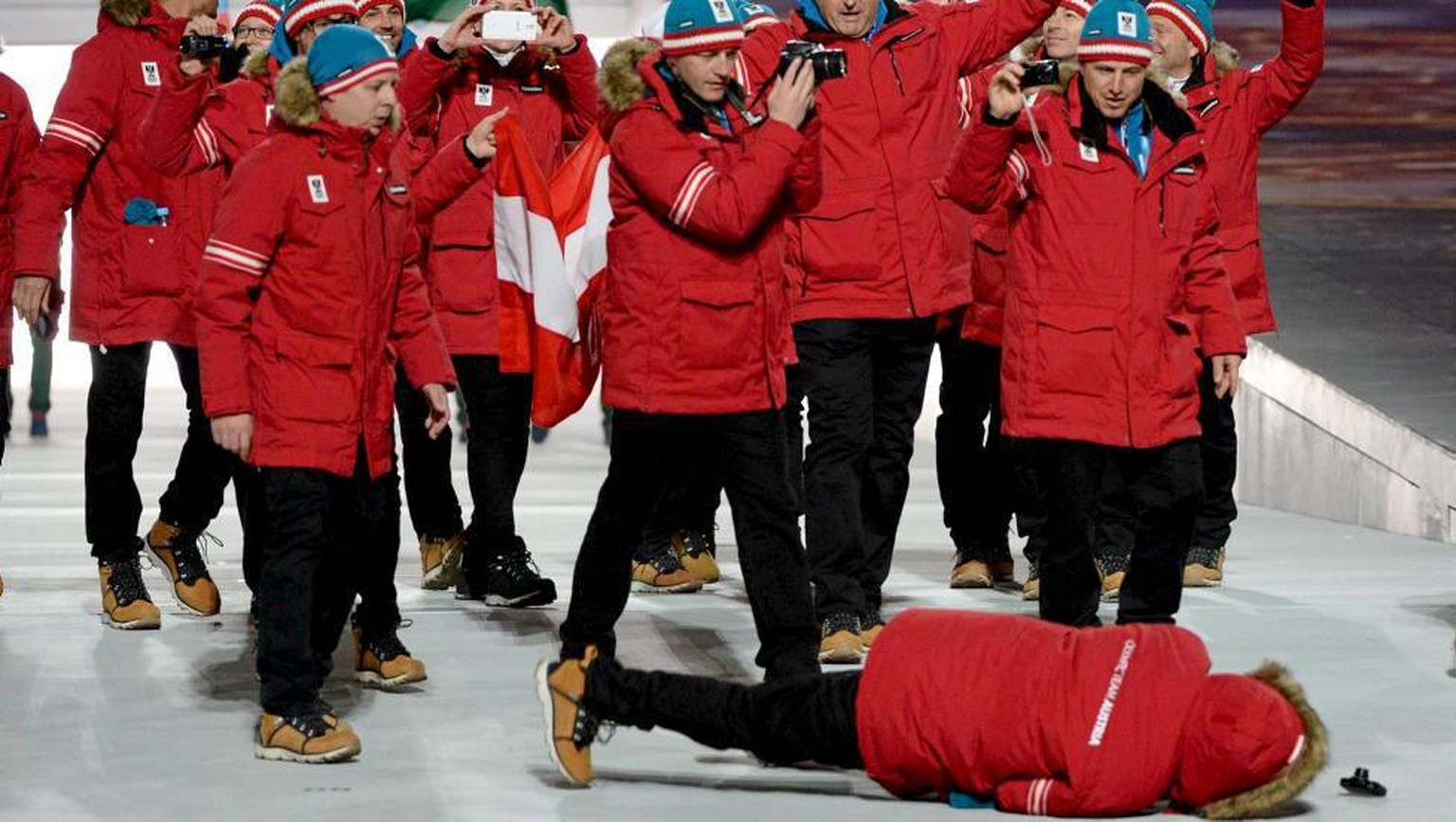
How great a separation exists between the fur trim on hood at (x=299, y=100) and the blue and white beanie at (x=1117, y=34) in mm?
1874

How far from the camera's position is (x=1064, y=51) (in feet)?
25.4

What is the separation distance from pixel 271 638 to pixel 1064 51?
328 cm

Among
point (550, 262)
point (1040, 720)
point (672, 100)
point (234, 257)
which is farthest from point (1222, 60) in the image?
point (1040, 720)

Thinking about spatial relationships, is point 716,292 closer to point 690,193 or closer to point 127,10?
point 690,193

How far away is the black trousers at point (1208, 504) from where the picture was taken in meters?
8.04

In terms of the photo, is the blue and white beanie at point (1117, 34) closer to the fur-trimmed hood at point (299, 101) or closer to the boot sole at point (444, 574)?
the fur-trimmed hood at point (299, 101)

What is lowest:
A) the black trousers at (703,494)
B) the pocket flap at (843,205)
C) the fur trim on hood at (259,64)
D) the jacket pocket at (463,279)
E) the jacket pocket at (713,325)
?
the black trousers at (703,494)

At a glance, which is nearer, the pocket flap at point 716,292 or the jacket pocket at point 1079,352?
the pocket flap at point 716,292

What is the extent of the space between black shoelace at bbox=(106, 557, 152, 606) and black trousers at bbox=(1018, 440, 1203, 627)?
2.59m

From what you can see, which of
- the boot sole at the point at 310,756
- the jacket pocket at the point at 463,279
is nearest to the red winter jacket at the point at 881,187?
the jacket pocket at the point at 463,279

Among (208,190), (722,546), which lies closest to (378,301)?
(208,190)

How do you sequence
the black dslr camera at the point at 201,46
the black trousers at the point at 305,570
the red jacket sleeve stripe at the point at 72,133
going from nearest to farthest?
the black trousers at the point at 305,570, the black dslr camera at the point at 201,46, the red jacket sleeve stripe at the point at 72,133

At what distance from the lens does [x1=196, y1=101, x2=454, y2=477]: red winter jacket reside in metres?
5.63

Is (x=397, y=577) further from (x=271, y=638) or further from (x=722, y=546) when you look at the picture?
(x=271, y=638)
